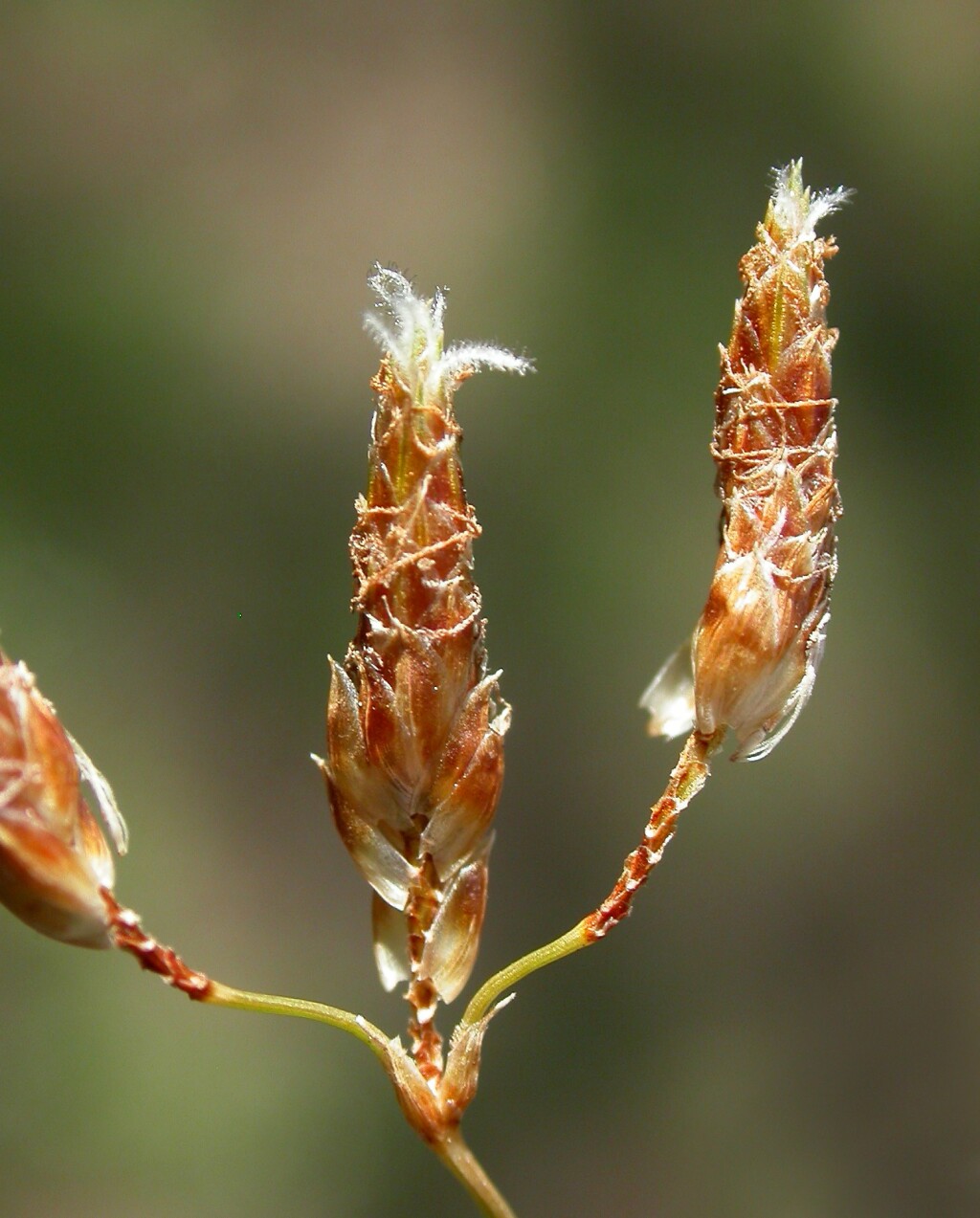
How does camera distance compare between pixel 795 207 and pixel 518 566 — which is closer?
pixel 795 207

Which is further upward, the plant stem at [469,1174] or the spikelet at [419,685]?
the spikelet at [419,685]

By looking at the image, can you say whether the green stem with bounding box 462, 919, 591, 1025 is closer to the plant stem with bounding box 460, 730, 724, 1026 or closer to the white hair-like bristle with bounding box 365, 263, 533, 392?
the plant stem with bounding box 460, 730, 724, 1026

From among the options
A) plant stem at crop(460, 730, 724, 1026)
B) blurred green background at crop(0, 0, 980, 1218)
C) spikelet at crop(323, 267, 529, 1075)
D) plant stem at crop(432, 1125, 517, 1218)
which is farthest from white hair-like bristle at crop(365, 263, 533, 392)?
blurred green background at crop(0, 0, 980, 1218)

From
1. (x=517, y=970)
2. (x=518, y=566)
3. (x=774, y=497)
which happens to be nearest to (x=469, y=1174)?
(x=517, y=970)

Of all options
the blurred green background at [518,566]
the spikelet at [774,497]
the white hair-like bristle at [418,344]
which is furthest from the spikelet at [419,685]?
the blurred green background at [518,566]

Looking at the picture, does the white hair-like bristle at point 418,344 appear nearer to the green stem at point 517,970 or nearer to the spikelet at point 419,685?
the spikelet at point 419,685

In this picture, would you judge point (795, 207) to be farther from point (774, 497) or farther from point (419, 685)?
point (419, 685)

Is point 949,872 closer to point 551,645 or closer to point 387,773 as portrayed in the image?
point 551,645
